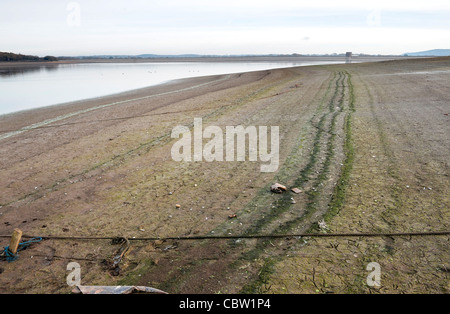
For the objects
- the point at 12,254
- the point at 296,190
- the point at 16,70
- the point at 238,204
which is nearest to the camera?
the point at 12,254

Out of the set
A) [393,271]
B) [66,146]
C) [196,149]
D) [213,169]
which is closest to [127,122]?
[66,146]

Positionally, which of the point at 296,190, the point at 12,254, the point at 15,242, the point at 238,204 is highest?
the point at 296,190

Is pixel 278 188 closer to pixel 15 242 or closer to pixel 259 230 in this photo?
pixel 259 230

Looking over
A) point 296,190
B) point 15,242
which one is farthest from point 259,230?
point 15,242

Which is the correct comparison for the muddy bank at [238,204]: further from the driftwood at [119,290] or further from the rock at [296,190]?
the driftwood at [119,290]

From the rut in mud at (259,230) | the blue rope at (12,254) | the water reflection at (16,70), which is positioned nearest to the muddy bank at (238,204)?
the rut in mud at (259,230)

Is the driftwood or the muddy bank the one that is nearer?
the driftwood

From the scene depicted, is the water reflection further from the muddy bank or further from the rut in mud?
the rut in mud

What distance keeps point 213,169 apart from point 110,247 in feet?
10.9

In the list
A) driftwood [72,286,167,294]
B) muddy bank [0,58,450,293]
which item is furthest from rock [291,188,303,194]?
driftwood [72,286,167,294]

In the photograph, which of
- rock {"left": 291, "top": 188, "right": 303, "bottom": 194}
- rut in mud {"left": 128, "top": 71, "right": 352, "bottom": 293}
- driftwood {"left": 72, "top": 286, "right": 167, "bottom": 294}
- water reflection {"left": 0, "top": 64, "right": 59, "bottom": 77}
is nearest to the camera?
driftwood {"left": 72, "top": 286, "right": 167, "bottom": 294}

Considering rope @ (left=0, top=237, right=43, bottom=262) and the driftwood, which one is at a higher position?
the driftwood
